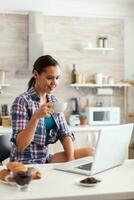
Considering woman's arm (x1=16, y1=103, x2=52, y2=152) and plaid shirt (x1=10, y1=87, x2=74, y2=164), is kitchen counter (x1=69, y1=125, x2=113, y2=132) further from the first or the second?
woman's arm (x1=16, y1=103, x2=52, y2=152)

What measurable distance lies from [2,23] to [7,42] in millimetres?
258

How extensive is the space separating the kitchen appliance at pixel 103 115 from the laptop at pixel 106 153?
2.69 metres

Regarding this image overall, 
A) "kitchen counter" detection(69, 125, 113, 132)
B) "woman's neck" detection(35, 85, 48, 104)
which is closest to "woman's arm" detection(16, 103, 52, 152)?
"woman's neck" detection(35, 85, 48, 104)

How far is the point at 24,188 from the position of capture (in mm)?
1588

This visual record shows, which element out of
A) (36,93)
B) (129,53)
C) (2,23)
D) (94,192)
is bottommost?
(94,192)

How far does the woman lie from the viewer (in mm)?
2275

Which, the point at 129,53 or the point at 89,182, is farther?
the point at 129,53

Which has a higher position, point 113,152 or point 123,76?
point 123,76

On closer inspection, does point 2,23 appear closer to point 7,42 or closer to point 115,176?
point 7,42

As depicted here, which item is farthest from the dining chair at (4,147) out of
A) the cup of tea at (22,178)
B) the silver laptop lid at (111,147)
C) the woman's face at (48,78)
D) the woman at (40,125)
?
the cup of tea at (22,178)

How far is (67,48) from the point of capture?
16.6ft

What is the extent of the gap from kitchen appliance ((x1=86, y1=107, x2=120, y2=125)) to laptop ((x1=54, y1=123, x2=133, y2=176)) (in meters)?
2.69

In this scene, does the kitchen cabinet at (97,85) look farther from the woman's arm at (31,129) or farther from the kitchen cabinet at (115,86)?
the woman's arm at (31,129)

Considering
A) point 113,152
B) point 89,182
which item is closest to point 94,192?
point 89,182
